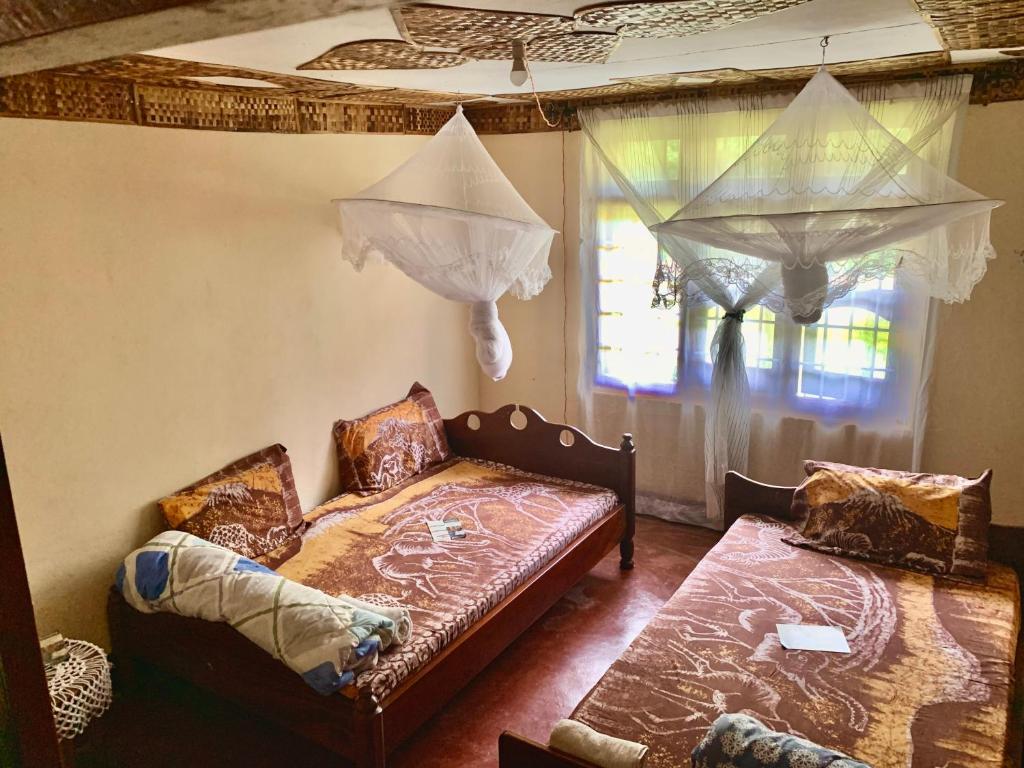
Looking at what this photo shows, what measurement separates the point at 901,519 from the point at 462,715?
2008 millimetres

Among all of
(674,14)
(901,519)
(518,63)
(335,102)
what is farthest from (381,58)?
(901,519)

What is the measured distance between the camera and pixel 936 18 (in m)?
2.40

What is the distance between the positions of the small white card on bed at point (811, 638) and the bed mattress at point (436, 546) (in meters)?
1.11

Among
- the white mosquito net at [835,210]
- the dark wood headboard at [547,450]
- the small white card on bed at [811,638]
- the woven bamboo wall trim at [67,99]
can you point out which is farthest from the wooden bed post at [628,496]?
the woven bamboo wall trim at [67,99]

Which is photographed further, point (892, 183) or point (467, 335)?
point (467, 335)

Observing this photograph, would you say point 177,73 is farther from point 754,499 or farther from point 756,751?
point 754,499

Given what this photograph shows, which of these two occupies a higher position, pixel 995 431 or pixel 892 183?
pixel 892 183

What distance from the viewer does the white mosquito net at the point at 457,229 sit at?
3408 millimetres

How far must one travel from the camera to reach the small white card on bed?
109 inches

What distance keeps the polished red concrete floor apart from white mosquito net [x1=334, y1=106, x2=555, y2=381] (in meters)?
1.37

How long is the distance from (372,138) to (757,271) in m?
2.27

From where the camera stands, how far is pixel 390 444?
4.37 meters

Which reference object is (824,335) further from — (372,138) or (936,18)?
(372,138)

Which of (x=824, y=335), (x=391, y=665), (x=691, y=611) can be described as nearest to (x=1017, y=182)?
(x=824, y=335)
